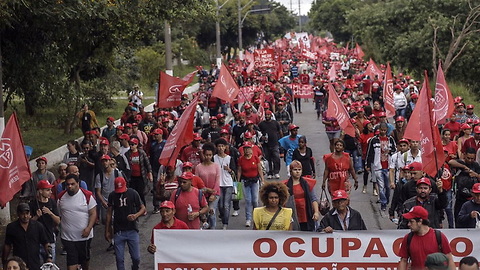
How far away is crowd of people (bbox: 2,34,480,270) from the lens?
9.29 meters

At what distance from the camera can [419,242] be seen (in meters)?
7.82

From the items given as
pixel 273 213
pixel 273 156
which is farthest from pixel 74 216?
pixel 273 156

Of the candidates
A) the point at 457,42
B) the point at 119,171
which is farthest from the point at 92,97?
the point at 119,171

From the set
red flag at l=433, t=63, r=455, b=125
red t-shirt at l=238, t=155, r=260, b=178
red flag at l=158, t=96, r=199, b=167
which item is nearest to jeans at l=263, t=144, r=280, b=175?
red flag at l=433, t=63, r=455, b=125

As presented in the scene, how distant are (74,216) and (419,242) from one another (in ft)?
13.2

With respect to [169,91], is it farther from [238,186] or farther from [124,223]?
[124,223]

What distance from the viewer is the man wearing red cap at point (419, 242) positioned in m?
7.77

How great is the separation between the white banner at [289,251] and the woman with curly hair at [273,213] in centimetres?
34

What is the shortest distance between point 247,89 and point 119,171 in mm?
12819

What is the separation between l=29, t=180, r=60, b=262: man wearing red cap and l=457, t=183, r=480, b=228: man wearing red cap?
4.41 meters

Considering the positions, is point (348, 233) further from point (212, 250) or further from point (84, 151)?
point (84, 151)

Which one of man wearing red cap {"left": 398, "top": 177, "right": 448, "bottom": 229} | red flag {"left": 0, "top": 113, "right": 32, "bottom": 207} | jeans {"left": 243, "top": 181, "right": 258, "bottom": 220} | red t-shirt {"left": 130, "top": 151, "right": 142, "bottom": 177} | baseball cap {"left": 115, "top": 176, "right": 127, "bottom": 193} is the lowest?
jeans {"left": 243, "top": 181, "right": 258, "bottom": 220}

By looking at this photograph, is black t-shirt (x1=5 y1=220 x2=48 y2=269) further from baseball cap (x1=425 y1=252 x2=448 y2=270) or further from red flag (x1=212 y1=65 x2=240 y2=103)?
red flag (x1=212 y1=65 x2=240 y2=103)

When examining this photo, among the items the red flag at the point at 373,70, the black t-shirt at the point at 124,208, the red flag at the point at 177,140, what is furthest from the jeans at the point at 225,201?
the red flag at the point at 373,70
